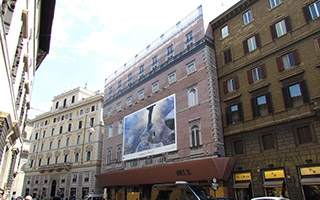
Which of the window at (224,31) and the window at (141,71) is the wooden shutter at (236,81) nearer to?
the window at (224,31)

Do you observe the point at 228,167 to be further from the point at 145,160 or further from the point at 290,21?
the point at 290,21

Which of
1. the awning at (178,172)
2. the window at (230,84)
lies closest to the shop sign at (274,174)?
the awning at (178,172)

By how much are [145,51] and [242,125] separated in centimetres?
1865

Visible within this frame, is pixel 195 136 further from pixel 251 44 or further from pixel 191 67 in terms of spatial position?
pixel 251 44

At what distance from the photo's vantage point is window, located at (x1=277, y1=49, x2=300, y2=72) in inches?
729

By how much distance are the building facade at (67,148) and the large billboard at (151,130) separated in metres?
7.76

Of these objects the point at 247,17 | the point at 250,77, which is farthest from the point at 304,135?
the point at 247,17

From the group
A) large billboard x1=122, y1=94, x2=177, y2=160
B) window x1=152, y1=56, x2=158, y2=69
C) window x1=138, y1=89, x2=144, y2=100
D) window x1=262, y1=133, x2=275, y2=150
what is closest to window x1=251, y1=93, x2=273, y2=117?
window x1=262, y1=133, x2=275, y2=150

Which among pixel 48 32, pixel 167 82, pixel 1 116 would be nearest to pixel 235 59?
pixel 167 82

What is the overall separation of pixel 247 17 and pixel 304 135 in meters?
12.0

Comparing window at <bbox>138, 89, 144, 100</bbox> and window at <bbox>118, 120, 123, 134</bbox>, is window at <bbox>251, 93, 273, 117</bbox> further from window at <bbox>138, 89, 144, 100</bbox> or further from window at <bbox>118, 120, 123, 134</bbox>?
window at <bbox>118, 120, 123, 134</bbox>

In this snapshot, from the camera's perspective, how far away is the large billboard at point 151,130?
26.1 m

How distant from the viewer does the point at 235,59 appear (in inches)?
910

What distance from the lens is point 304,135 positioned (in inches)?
674
